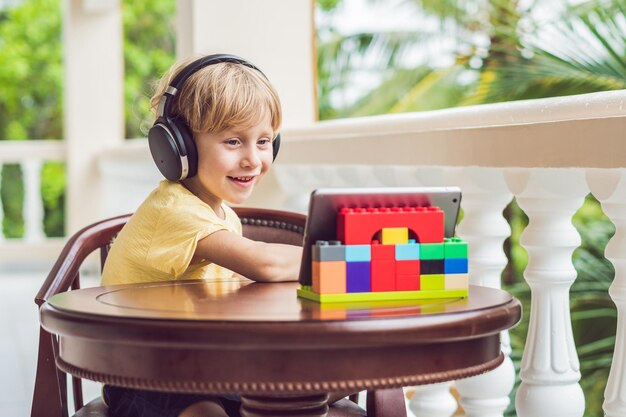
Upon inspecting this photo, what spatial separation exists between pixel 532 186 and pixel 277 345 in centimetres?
75

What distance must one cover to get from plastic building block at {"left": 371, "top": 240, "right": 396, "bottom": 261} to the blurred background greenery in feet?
2.70

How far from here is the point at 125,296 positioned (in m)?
1.26

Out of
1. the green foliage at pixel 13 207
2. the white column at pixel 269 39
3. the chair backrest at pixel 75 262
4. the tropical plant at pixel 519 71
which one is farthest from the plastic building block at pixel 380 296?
the green foliage at pixel 13 207

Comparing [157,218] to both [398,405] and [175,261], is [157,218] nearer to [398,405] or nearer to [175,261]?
[175,261]

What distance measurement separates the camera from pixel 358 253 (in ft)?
3.94

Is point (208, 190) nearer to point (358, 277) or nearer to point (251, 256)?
point (251, 256)

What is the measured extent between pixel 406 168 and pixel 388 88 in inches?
388

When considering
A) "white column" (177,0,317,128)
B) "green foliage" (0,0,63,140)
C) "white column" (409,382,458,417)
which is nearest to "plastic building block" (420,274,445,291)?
"white column" (409,382,458,417)

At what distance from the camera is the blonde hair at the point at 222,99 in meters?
1.47

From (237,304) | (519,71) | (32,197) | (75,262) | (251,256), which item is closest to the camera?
(237,304)

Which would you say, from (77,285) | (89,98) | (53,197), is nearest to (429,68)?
(89,98)

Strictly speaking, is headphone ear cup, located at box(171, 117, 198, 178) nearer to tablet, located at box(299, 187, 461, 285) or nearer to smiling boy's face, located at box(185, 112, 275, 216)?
smiling boy's face, located at box(185, 112, 275, 216)

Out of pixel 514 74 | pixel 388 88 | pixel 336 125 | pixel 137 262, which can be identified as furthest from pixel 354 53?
pixel 137 262

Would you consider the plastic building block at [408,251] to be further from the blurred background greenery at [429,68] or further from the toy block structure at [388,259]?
the blurred background greenery at [429,68]
